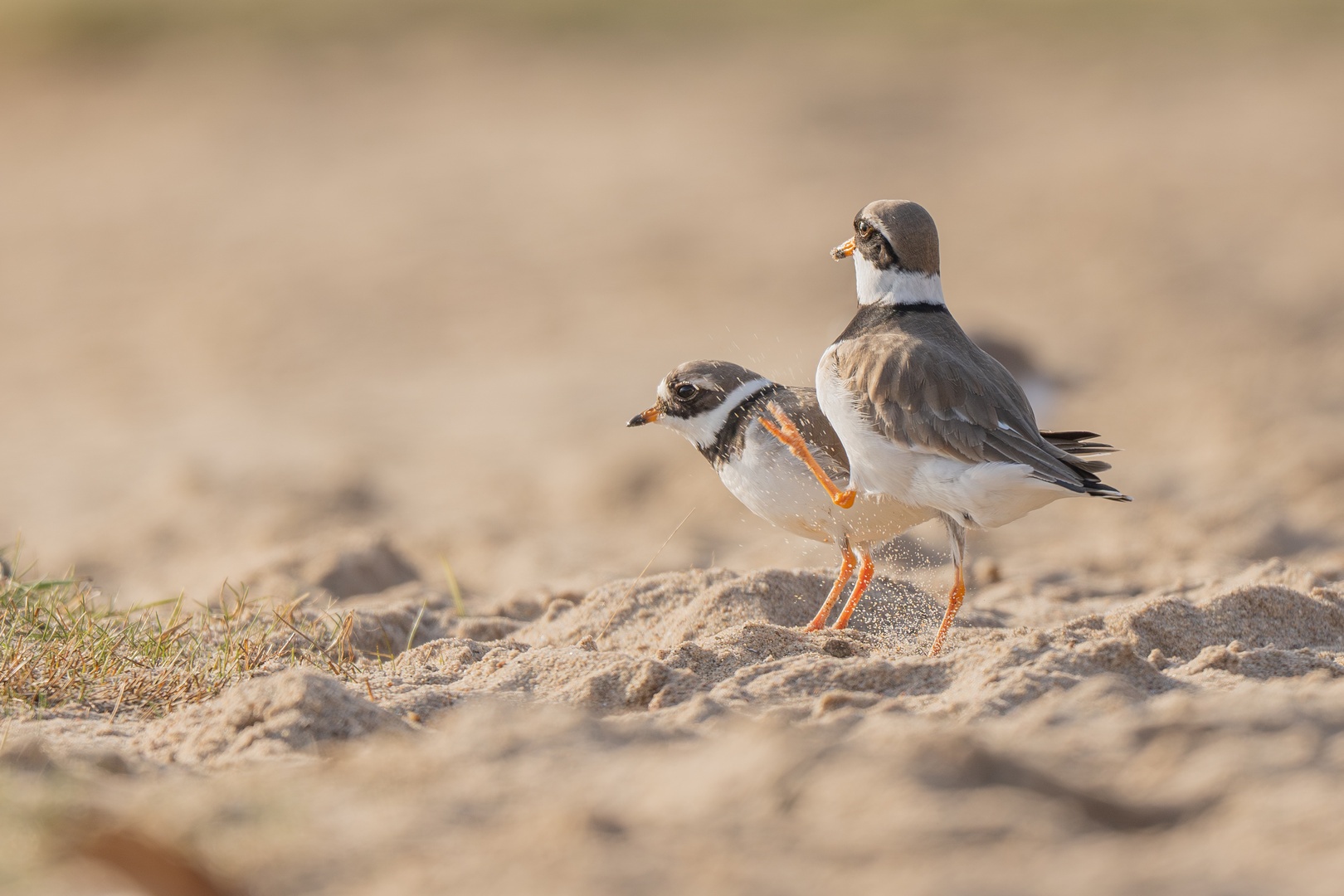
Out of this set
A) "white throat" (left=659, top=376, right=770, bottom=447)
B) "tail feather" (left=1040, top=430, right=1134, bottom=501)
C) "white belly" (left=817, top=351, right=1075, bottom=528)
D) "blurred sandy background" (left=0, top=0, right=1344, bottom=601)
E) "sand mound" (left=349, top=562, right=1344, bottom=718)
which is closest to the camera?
"sand mound" (left=349, top=562, right=1344, bottom=718)

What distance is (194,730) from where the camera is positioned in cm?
321

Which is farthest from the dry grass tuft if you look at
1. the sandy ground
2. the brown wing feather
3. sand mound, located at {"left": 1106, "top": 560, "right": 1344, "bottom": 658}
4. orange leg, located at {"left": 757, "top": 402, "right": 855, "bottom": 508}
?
sand mound, located at {"left": 1106, "top": 560, "right": 1344, "bottom": 658}

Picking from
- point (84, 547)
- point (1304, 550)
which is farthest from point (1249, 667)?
point (84, 547)

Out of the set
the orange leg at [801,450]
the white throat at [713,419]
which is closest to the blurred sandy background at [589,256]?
the white throat at [713,419]

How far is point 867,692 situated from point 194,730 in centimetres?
169

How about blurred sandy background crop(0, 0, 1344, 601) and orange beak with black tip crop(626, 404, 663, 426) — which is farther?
blurred sandy background crop(0, 0, 1344, 601)

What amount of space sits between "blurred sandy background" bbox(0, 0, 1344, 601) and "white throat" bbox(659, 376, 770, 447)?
1003mm

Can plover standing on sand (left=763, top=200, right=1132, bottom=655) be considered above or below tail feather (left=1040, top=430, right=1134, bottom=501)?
above

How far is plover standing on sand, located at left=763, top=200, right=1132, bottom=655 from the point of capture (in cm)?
401

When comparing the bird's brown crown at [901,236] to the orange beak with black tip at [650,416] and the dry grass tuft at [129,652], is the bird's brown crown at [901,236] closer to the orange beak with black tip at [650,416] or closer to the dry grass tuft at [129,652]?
the orange beak with black tip at [650,416]

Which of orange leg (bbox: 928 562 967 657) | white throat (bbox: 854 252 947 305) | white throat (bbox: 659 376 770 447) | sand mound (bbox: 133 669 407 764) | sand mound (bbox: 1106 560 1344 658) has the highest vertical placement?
→ white throat (bbox: 854 252 947 305)

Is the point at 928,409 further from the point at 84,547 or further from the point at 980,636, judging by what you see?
the point at 84,547

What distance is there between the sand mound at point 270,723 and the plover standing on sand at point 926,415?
1.72 meters

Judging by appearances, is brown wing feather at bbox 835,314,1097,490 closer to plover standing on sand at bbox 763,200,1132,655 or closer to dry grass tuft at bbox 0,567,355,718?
plover standing on sand at bbox 763,200,1132,655
